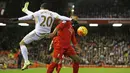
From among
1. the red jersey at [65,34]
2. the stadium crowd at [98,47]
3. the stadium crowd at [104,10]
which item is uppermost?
the stadium crowd at [104,10]

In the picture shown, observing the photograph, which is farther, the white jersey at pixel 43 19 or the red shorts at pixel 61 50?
the red shorts at pixel 61 50

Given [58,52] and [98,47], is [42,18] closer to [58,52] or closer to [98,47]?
[58,52]

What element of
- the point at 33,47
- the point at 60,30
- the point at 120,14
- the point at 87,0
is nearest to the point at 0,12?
the point at 33,47

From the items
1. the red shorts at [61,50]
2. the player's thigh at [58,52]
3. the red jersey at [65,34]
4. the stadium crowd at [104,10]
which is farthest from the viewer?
the stadium crowd at [104,10]

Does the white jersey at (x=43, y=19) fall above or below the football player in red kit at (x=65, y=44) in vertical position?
above

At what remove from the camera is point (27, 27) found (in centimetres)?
2914

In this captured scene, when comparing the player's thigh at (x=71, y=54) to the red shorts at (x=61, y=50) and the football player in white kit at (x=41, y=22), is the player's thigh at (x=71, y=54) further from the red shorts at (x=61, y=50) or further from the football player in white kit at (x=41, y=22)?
the football player in white kit at (x=41, y=22)

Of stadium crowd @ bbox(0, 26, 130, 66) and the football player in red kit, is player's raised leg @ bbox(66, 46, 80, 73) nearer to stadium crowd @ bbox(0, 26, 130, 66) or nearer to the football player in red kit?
the football player in red kit

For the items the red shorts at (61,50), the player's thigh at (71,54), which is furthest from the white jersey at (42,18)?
the player's thigh at (71,54)

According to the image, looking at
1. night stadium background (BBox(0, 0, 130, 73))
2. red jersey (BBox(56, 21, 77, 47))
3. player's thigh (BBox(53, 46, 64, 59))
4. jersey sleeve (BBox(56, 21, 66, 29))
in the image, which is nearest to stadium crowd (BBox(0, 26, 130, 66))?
night stadium background (BBox(0, 0, 130, 73))

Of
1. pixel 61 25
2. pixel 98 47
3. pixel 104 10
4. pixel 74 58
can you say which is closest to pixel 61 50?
pixel 74 58

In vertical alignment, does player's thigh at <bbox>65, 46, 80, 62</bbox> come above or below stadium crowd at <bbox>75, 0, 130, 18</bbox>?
below

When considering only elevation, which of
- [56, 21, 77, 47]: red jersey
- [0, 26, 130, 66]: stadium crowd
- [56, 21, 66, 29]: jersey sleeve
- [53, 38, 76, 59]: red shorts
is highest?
[56, 21, 66, 29]: jersey sleeve

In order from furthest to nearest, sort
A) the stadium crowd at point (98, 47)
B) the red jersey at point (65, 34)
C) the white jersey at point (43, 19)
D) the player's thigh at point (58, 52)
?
the stadium crowd at point (98, 47) → the red jersey at point (65, 34) → the player's thigh at point (58, 52) → the white jersey at point (43, 19)
